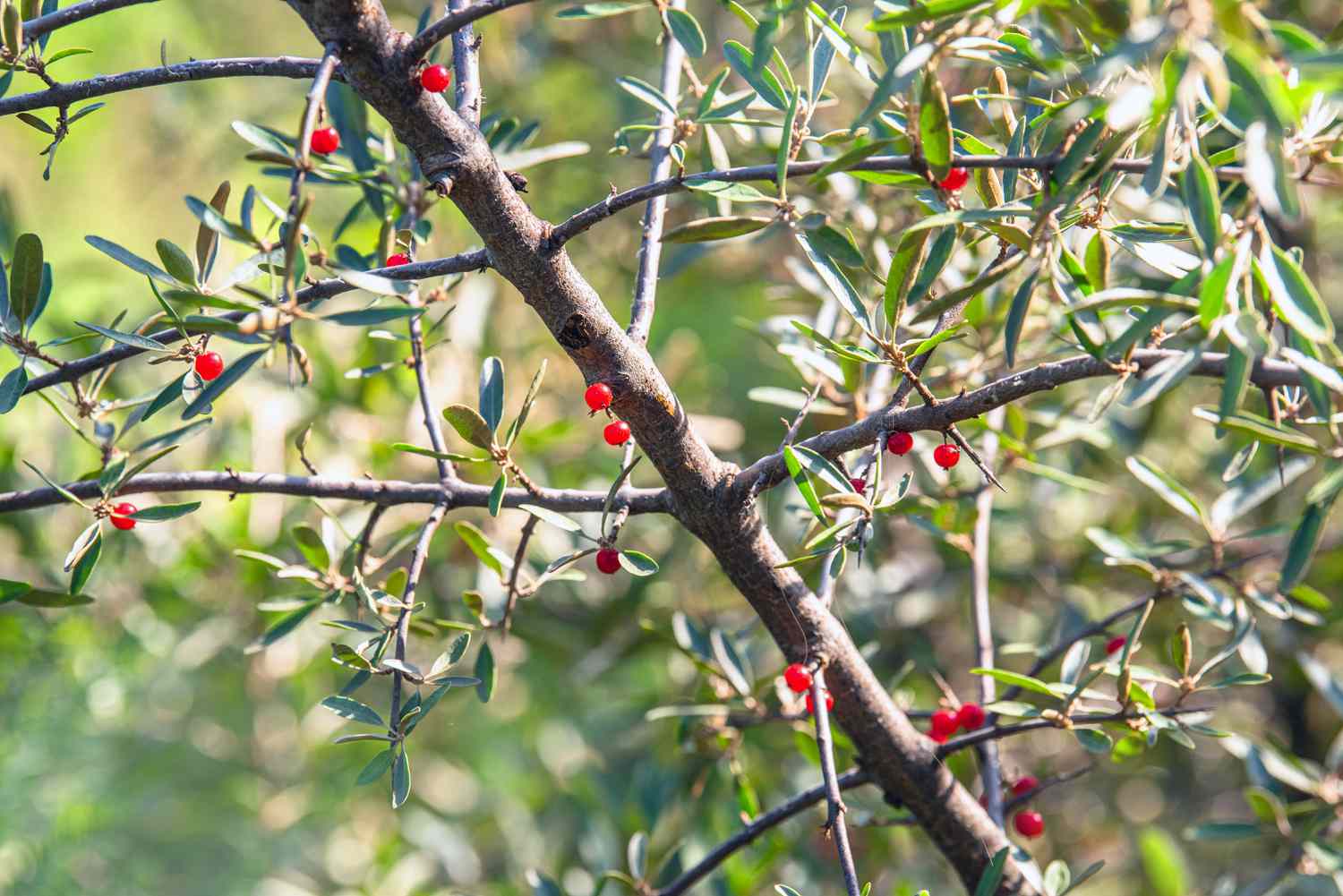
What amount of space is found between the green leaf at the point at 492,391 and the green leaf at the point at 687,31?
18cm

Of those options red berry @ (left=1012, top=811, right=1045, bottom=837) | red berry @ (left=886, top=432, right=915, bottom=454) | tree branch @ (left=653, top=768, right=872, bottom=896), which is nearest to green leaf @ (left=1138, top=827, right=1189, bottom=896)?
red berry @ (left=1012, top=811, right=1045, bottom=837)

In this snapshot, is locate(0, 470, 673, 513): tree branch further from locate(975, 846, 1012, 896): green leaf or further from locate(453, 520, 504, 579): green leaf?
locate(975, 846, 1012, 896): green leaf

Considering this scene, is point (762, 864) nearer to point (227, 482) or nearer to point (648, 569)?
point (648, 569)

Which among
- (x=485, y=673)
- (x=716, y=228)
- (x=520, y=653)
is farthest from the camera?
(x=520, y=653)

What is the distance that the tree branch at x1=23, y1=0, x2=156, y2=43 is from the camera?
1.29 feet

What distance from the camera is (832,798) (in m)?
0.44

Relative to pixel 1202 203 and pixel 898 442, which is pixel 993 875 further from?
pixel 1202 203

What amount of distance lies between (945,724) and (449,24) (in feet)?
1.52

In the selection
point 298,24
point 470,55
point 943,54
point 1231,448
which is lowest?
point 1231,448

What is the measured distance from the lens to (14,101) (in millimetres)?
406

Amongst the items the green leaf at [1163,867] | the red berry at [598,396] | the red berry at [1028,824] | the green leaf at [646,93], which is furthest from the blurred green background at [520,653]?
the red berry at [598,396]

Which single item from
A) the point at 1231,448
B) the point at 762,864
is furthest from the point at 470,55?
the point at 1231,448

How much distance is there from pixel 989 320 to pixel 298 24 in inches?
62.7

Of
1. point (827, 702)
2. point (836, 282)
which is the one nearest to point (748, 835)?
point (827, 702)
